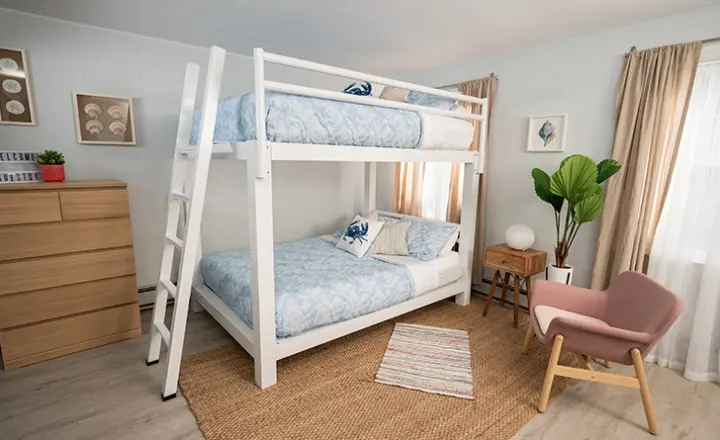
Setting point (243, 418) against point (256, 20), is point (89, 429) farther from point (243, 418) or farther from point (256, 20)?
point (256, 20)

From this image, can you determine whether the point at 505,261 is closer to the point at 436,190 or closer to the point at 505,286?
the point at 505,286

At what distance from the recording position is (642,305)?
77.1 inches

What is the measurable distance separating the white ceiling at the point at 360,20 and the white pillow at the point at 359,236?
61.3 inches

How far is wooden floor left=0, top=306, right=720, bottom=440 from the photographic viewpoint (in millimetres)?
1730

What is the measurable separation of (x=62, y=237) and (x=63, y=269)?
8.3 inches

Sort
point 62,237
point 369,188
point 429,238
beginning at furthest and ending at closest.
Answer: point 369,188 < point 429,238 < point 62,237

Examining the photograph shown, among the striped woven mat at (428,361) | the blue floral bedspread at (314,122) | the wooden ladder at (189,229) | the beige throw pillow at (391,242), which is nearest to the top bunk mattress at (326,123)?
the blue floral bedspread at (314,122)

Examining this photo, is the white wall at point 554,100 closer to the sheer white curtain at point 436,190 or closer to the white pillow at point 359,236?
the sheer white curtain at point 436,190

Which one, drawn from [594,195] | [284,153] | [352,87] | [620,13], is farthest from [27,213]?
[620,13]

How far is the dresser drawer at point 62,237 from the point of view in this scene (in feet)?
6.86

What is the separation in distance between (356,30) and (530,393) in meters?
2.71

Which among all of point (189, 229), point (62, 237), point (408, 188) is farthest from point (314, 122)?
point (408, 188)

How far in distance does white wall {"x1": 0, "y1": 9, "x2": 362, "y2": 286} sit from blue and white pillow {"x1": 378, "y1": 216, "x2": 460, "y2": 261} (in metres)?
1.38

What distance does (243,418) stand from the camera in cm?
179
